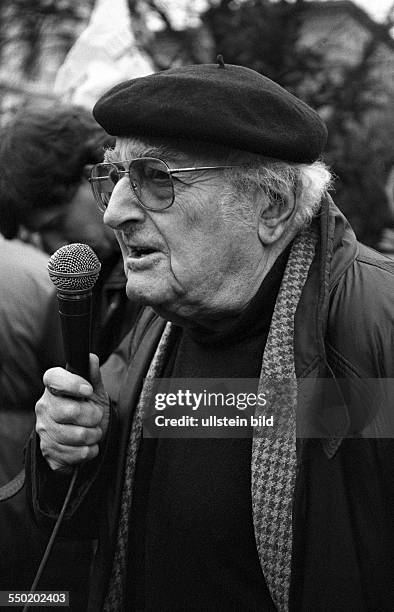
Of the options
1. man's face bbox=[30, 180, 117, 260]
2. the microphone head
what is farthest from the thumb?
man's face bbox=[30, 180, 117, 260]

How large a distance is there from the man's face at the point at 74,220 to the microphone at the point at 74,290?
1.18m

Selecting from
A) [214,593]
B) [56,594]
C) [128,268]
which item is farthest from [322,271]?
[56,594]

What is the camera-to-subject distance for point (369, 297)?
6.26 ft

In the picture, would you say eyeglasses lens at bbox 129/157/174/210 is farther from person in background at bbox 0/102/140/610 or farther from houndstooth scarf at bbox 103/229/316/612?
person in background at bbox 0/102/140/610

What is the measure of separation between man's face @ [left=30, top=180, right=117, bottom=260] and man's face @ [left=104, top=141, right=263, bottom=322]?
109 centimetres

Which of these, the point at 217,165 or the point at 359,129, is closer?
the point at 217,165

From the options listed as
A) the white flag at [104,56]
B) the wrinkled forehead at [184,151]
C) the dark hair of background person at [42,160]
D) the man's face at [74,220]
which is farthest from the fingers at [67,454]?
the white flag at [104,56]

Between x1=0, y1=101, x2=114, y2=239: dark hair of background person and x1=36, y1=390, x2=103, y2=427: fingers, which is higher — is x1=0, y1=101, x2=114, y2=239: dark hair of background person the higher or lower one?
the lower one

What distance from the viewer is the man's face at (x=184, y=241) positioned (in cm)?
194

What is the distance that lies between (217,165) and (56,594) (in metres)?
1.29

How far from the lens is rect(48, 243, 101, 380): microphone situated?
72.4 inches

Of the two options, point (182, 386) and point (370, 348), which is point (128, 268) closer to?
point (182, 386)

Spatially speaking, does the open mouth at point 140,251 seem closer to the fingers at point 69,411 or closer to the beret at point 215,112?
the beret at point 215,112

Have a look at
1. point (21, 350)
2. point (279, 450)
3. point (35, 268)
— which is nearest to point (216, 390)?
point (279, 450)
